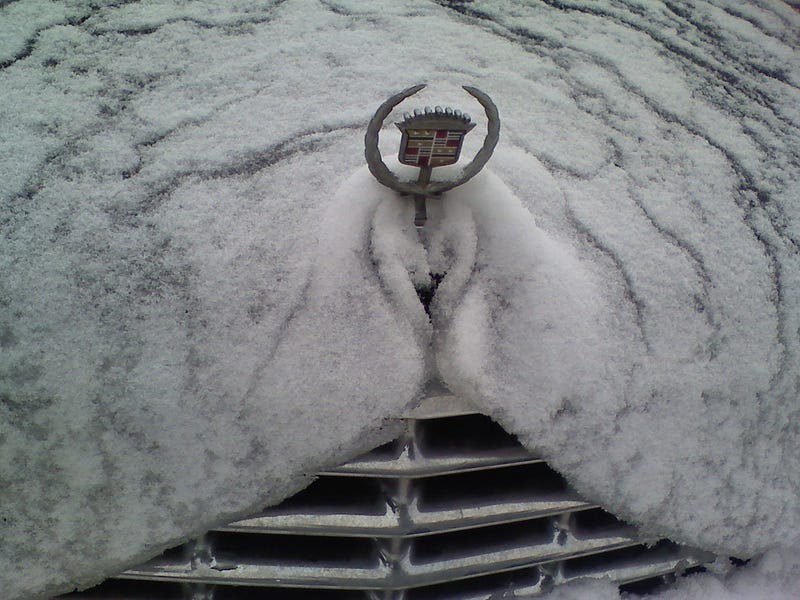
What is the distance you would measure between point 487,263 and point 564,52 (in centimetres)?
74

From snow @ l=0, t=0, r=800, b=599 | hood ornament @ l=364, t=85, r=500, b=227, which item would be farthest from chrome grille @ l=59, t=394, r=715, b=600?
hood ornament @ l=364, t=85, r=500, b=227

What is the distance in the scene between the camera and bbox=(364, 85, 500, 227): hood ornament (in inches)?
31.5

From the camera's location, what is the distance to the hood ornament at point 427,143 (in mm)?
800

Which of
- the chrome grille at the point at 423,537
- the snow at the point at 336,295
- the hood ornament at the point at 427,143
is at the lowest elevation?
the chrome grille at the point at 423,537

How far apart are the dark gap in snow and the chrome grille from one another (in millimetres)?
138

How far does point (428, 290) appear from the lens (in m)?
0.94

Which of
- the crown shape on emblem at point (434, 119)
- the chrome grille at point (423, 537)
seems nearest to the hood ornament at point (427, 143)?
the crown shape on emblem at point (434, 119)

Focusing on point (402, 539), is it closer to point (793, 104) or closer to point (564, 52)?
point (564, 52)

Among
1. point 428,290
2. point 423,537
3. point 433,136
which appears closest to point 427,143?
point 433,136

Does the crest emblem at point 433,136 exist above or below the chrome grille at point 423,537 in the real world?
above

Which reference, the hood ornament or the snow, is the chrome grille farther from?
the hood ornament

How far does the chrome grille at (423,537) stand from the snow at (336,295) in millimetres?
87

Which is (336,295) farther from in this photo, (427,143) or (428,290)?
(427,143)

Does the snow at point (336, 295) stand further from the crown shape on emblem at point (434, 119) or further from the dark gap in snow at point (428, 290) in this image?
the crown shape on emblem at point (434, 119)
